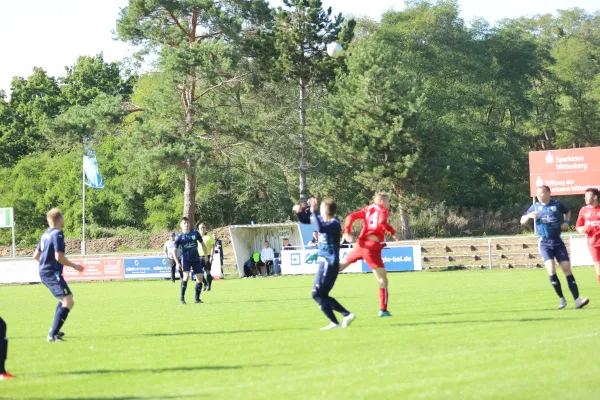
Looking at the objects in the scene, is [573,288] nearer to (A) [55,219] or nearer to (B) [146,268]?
(A) [55,219]

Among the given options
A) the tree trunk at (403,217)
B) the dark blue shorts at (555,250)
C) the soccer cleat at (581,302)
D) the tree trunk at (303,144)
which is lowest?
the soccer cleat at (581,302)

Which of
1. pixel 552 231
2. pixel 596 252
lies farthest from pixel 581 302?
pixel 596 252

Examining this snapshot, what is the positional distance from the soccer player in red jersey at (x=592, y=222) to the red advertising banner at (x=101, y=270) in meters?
28.5

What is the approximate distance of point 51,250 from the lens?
1226cm

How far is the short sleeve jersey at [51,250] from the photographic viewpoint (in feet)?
40.0

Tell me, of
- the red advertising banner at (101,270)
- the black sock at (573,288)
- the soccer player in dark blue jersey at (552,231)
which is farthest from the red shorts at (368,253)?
the red advertising banner at (101,270)

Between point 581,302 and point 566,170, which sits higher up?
point 566,170

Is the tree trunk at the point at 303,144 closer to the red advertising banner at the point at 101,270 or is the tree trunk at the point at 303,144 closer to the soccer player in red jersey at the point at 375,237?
the red advertising banner at the point at 101,270

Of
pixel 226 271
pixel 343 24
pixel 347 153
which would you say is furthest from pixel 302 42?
pixel 226 271

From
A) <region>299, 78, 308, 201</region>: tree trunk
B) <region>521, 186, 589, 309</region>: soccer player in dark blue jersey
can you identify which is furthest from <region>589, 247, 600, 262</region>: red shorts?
<region>299, 78, 308, 201</region>: tree trunk

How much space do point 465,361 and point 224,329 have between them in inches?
217

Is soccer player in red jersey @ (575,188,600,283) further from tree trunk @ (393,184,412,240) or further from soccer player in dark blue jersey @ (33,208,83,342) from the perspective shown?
tree trunk @ (393,184,412,240)

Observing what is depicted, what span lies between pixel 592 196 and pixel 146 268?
1087 inches

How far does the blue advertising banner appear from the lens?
1545 inches
